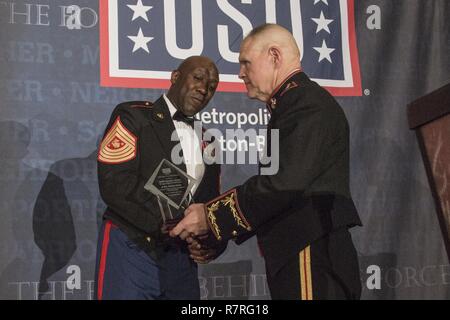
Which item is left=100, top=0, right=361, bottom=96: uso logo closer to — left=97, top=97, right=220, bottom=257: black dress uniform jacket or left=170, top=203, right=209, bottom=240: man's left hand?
left=97, top=97, right=220, bottom=257: black dress uniform jacket

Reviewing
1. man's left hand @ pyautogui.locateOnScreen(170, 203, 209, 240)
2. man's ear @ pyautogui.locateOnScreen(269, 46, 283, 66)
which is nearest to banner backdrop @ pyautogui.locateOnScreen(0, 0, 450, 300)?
man's left hand @ pyautogui.locateOnScreen(170, 203, 209, 240)

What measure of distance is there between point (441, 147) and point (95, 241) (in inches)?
70.7

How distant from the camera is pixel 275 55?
251 cm

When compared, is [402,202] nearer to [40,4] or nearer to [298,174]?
[298,174]

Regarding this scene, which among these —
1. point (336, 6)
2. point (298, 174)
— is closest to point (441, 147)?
point (298, 174)

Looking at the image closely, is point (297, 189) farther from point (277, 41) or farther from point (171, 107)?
point (171, 107)

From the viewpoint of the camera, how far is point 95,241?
2.78m

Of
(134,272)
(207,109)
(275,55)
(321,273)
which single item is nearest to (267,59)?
(275,55)

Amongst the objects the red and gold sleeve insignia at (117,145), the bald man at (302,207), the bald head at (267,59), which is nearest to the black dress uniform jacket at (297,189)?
the bald man at (302,207)

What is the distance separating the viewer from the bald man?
2193mm

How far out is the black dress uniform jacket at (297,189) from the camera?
224 centimetres

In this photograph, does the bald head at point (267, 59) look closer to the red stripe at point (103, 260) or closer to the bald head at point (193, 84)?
the bald head at point (193, 84)

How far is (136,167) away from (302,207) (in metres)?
0.78
